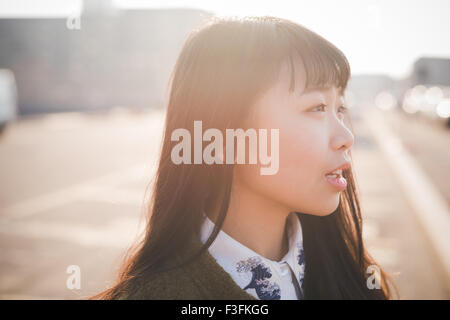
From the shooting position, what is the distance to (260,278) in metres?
1.21

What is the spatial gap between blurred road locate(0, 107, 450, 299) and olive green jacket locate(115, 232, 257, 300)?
2.90ft

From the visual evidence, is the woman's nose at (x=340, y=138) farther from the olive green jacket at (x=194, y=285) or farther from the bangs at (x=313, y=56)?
the olive green jacket at (x=194, y=285)

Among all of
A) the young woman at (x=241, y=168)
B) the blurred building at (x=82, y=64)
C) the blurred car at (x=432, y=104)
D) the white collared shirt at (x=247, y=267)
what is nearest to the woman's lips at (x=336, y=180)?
the young woman at (x=241, y=168)

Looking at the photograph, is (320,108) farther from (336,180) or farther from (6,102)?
(6,102)

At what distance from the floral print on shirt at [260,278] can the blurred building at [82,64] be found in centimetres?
2957

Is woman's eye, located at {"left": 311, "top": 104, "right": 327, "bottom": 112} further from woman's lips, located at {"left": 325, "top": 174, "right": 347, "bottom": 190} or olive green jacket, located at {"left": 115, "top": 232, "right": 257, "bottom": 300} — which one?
olive green jacket, located at {"left": 115, "top": 232, "right": 257, "bottom": 300}

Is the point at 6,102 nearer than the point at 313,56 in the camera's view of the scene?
No

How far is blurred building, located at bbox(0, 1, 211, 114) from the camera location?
3155cm

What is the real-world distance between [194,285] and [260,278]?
208 millimetres

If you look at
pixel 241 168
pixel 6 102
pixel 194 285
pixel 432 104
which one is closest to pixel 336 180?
pixel 241 168

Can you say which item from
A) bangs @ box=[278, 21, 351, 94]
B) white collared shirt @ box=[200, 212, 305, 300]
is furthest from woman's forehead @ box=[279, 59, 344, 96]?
white collared shirt @ box=[200, 212, 305, 300]

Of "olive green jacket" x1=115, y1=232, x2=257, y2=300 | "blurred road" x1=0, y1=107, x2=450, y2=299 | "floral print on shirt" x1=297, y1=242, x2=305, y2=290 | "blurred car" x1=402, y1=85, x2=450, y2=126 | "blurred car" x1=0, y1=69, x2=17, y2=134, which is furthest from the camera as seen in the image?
"blurred car" x1=402, y1=85, x2=450, y2=126

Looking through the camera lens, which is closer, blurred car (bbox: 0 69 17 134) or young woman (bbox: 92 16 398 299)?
young woman (bbox: 92 16 398 299)

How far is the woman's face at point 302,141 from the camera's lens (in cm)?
116
